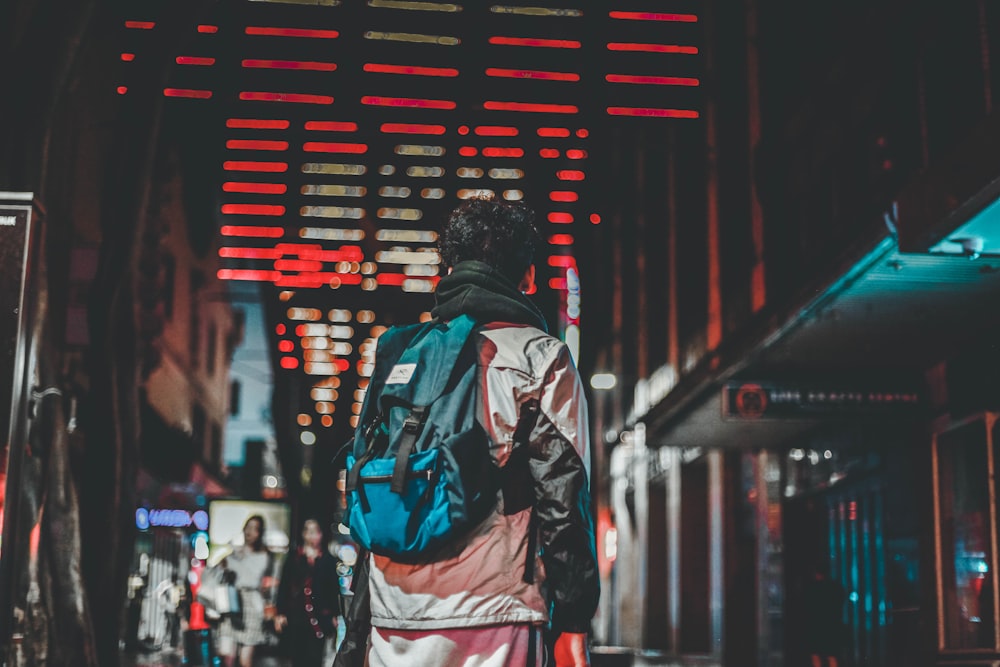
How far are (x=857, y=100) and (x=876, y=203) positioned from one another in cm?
214

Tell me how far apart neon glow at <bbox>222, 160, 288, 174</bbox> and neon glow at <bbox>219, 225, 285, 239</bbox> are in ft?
8.80

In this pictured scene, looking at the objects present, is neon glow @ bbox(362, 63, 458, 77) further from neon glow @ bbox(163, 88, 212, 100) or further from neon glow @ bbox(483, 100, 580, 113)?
neon glow @ bbox(163, 88, 212, 100)

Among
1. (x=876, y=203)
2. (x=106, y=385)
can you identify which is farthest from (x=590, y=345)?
(x=106, y=385)

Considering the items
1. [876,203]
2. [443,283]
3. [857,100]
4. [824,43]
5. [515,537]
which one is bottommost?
[515,537]

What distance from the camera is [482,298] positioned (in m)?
3.07

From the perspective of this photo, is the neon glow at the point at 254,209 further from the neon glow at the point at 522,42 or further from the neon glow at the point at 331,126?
the neon glow at the point at 522,42

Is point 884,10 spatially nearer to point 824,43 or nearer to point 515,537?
point 824,43

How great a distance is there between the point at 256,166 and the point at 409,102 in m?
3.35

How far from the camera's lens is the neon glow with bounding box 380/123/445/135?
30.9 feet

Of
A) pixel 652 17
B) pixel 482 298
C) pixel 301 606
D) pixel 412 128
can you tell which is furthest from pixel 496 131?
pixel 482 298

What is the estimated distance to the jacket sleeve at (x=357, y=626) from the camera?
9.57 feet

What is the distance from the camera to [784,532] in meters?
17.6

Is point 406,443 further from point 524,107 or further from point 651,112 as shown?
point 524,107

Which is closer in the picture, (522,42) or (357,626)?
(357,626)
